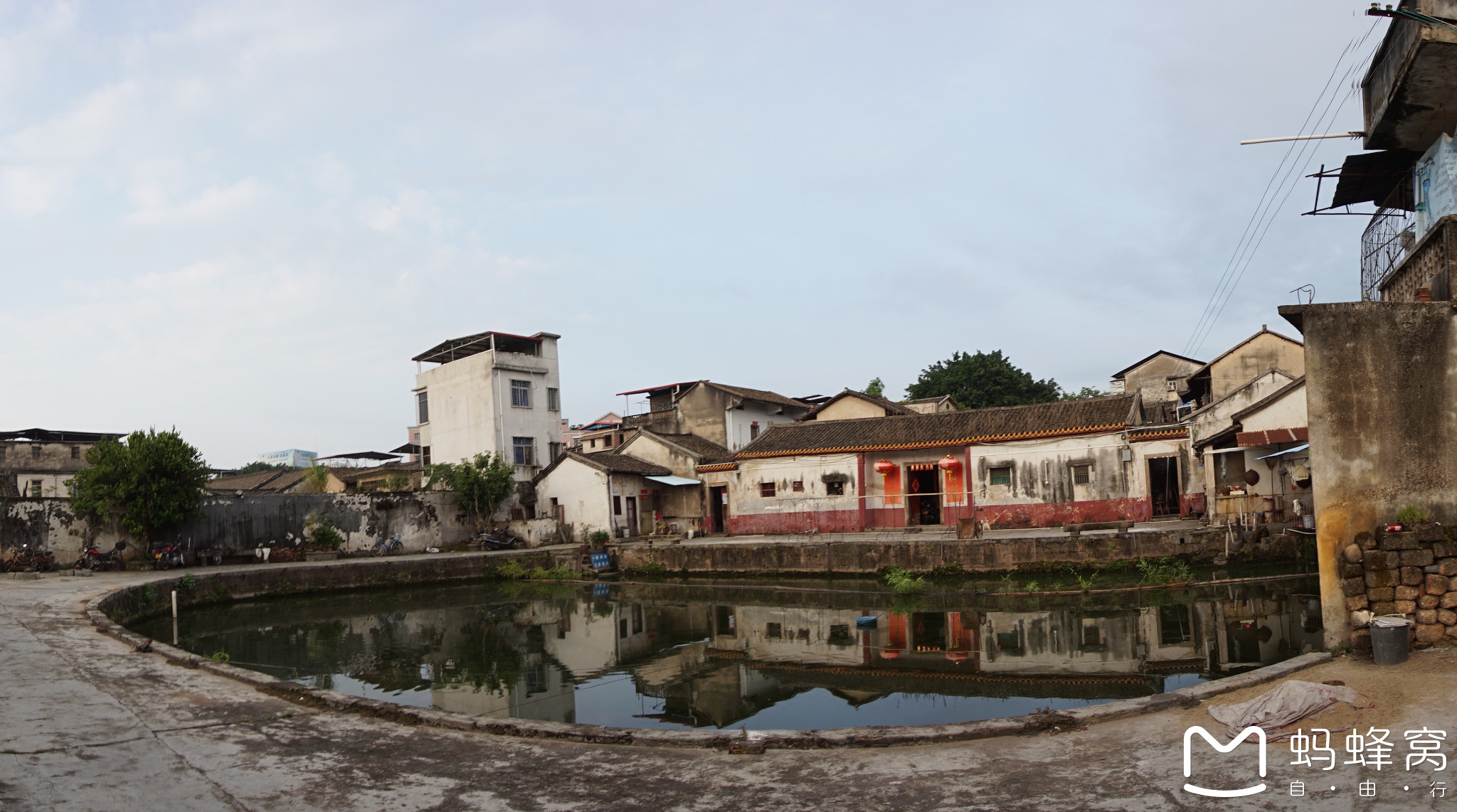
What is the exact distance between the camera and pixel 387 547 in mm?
26625

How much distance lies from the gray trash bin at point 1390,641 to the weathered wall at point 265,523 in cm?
2482

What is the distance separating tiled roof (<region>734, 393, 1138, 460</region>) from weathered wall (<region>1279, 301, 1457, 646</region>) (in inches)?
597

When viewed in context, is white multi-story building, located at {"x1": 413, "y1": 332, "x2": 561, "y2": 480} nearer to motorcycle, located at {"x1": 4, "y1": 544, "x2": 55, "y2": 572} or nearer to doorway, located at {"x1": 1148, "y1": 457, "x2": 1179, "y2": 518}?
motorcycle, located at {"x1": 4, "y1": 544, "x2": 55, "y2": 572}

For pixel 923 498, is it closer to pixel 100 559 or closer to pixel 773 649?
pixel 773 649

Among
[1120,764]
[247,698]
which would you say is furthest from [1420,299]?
[247,698]

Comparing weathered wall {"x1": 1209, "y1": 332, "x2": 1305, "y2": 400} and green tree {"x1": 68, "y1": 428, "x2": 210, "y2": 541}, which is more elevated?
weathered wall {"x1": 1209, "y1": 332, "x2": 1305, "y2": 400}

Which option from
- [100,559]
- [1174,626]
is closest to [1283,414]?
[1174,626]

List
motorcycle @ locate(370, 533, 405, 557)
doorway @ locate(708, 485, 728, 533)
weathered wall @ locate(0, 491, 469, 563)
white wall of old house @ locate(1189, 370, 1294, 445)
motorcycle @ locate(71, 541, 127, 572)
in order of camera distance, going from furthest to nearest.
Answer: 1. doorway @ locate(708, 485, 728, 533)
2. motorcycle @ locate(370, 533, 405, 557)
3. white wall of old house @ locate(1189, 370, 1294, 445)
4. weathered wall @ locate(0, 491, 469, 563)
5. motorcycle @ locate(71, 541, 127, 572)

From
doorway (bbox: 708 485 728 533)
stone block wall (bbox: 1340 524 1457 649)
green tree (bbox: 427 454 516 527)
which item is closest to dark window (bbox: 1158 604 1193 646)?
stone block wall (bbox: 1340 524 1457 649)

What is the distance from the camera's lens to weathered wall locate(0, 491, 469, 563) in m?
20.5

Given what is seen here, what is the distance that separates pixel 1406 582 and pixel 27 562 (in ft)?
82.2

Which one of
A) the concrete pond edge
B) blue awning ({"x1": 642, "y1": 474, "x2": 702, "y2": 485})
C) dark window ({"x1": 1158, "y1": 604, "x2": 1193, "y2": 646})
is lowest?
dark window ({"x1": 1158, "y1": 604, "x2": 1193, "y2": 646})

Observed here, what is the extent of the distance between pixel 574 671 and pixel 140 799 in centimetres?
733

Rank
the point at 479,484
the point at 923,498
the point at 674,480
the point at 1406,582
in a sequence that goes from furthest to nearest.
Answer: the point at 674,480 < the point at 479,484 < the point at 923,498 < the point at 1406,582
